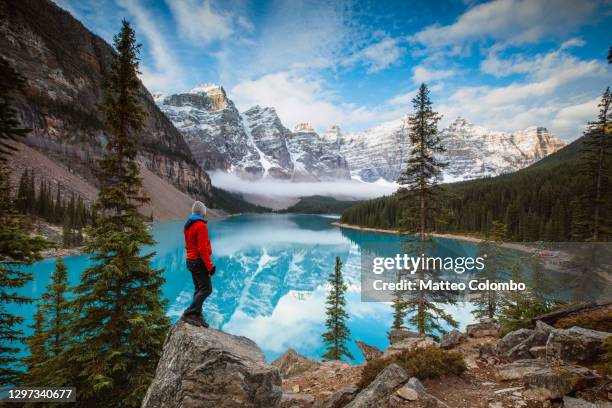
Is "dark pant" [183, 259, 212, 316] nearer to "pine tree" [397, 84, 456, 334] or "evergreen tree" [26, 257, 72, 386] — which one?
"evergreen tree" [26, 257, 72, 386]

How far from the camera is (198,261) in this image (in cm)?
707

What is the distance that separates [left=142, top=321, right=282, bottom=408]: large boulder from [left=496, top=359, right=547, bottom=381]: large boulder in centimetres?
551

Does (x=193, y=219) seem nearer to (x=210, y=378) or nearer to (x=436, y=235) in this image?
(x=210, y=378)

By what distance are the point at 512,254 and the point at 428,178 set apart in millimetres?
8558

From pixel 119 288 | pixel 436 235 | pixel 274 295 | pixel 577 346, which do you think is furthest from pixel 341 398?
pixel 436 235

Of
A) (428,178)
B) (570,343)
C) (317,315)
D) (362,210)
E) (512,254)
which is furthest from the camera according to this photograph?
(362,210)

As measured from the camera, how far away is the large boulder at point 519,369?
22.4ft

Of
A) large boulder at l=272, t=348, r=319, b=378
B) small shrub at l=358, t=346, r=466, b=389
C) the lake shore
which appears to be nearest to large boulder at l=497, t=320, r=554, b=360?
small shrub at l=358, t=346, r=466, b=389

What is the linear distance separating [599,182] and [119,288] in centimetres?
2901

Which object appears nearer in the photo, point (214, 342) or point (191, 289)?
point (214, 342)

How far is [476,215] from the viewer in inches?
3962

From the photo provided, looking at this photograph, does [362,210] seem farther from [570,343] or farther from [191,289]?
[570,343]

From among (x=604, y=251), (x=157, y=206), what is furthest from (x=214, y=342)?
(x=157, y=206)

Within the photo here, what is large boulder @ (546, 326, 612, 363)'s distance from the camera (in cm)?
649
